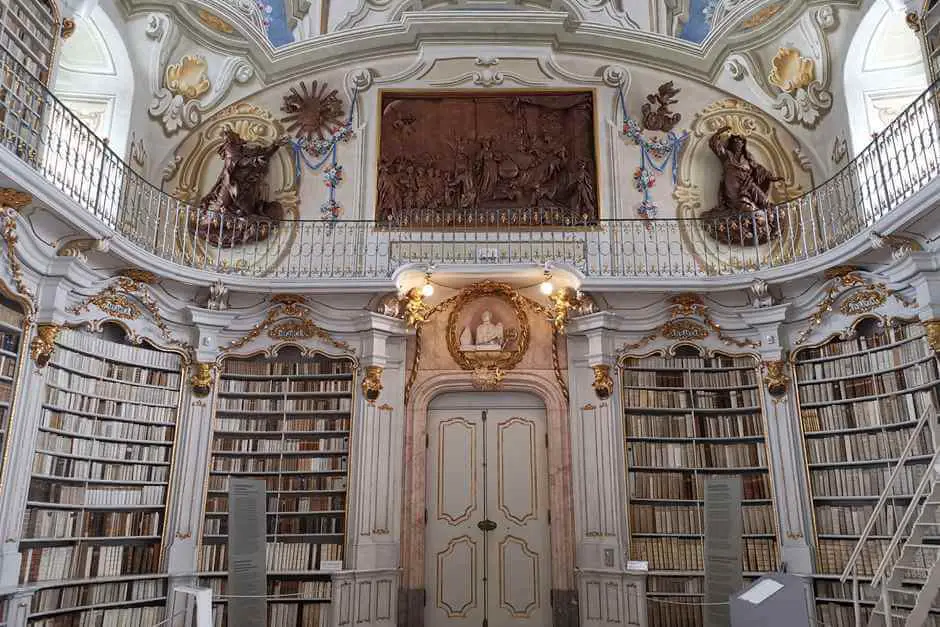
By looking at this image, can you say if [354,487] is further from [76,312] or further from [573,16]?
[573,16]

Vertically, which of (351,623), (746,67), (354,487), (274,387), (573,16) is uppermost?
(573,16)

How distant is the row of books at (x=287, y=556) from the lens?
733cm

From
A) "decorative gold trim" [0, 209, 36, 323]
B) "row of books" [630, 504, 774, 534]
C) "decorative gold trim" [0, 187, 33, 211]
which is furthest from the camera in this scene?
"row of books" [630, 504, 774, 534]

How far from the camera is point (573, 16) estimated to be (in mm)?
9062

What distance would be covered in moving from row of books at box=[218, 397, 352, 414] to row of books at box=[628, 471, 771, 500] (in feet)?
10.2

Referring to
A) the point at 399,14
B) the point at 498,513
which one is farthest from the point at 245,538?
the point at 399,14

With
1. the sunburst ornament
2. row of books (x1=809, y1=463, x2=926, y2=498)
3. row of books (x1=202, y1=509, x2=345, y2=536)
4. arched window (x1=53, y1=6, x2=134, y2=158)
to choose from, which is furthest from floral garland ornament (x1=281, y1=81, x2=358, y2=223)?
row of books (x1=809, y1=463, x2=926, y2=498)

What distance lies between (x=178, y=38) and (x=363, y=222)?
292 centimetres

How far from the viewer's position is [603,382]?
7.86 metres

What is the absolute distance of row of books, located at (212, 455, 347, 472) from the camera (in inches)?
302

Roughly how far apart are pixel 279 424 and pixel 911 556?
584 centimetres

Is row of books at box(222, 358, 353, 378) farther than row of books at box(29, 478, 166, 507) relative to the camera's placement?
Yes

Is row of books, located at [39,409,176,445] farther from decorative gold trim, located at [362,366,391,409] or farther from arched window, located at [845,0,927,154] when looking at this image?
arched window, located at [845,0,927,154]

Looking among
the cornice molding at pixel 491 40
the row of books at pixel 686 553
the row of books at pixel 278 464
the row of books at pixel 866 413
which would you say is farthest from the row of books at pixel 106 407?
the row of books at pixel 866 413
